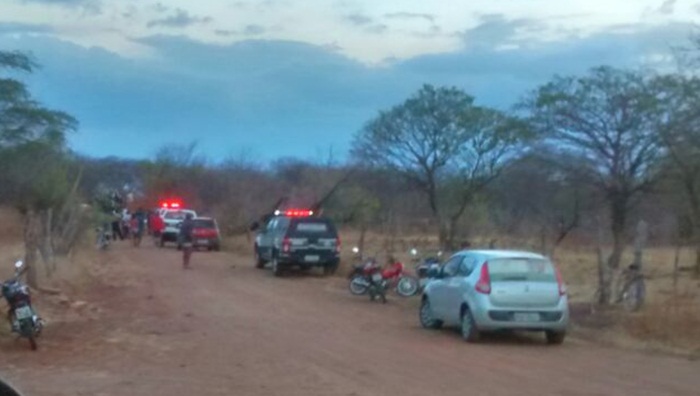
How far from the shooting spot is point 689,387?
576 inches

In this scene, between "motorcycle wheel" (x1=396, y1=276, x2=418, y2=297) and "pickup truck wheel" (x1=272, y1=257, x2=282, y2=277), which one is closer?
"motorcycle wheel" (x1=396, y1=276, x2=418, y2=297)

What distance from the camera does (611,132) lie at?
98.4 feet

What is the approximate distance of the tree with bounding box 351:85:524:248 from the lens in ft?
141

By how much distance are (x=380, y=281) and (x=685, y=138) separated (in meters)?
8.52

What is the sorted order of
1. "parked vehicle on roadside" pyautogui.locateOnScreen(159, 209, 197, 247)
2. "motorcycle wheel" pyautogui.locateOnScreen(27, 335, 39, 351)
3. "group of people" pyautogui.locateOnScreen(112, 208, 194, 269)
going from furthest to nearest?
"group of people" pyautogui.locateOnScreen(112, 208, 194, 269)
"parked vehicle on roadside" pyautogui.locateOnScreen(159, 209, 197, 247)
"motorcycle wheel" pyautogui.locateOnScreen(27, 335, 39, 351)

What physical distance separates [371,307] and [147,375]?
12177 millimetres

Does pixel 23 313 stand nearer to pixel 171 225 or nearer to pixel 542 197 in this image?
pixel 542 197

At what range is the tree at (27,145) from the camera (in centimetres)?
2038

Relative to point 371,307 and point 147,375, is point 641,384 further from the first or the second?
point 371,307

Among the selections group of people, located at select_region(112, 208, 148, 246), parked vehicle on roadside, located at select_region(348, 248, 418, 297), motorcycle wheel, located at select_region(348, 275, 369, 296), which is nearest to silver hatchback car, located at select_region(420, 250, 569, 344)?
parked vehicle on roadside, located at select_region(348, 248, 418, 297)

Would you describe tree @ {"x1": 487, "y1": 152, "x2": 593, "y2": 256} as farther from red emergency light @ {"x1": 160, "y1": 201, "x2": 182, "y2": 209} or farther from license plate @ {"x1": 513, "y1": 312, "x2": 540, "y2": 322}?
red emergency light @ {"x1": 160, "y1": 201, "x2": 182, "y2": 209}

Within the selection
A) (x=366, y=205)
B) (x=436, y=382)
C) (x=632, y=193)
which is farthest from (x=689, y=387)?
(x=366, y=205)

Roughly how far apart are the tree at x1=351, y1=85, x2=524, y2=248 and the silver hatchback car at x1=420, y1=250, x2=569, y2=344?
21847 mm

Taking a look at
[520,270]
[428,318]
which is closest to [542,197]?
[428,318]
